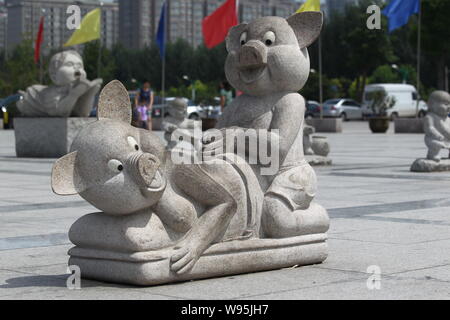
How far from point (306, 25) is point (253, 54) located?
2.13ft

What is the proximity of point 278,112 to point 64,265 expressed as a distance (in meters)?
2.02

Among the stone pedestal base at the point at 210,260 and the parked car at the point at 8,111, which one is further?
the parked car at the point at 8,111

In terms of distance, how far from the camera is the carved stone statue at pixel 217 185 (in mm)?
6020

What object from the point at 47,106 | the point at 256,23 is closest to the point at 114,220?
the point at 256,23

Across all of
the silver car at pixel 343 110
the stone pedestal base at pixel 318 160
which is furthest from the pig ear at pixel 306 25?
the silver car at pixel 343 110

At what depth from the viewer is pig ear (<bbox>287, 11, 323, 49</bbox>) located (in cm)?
732

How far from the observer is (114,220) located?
6.17 metres

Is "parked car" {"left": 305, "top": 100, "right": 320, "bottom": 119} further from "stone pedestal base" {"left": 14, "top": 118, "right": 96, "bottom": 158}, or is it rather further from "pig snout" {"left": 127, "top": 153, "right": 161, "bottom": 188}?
"pig snout" {"left": 127, "top": 153, "right": 161, "bottom": 188}

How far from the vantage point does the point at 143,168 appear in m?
5.95

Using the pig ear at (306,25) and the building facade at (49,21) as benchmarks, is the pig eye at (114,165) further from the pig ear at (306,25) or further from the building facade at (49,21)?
the building facade at (49,21)

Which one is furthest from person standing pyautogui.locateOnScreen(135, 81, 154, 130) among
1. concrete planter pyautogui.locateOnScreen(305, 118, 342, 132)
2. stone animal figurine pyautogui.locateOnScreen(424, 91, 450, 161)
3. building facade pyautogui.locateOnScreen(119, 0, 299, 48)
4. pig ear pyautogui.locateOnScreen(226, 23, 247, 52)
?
building facade pyautogui.locateOnScreen(119, 0, 299, 48)

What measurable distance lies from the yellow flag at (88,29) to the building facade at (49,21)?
30549 mm

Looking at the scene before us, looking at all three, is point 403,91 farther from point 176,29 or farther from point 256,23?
point 176,29

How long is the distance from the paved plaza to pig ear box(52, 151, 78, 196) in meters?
0.65
